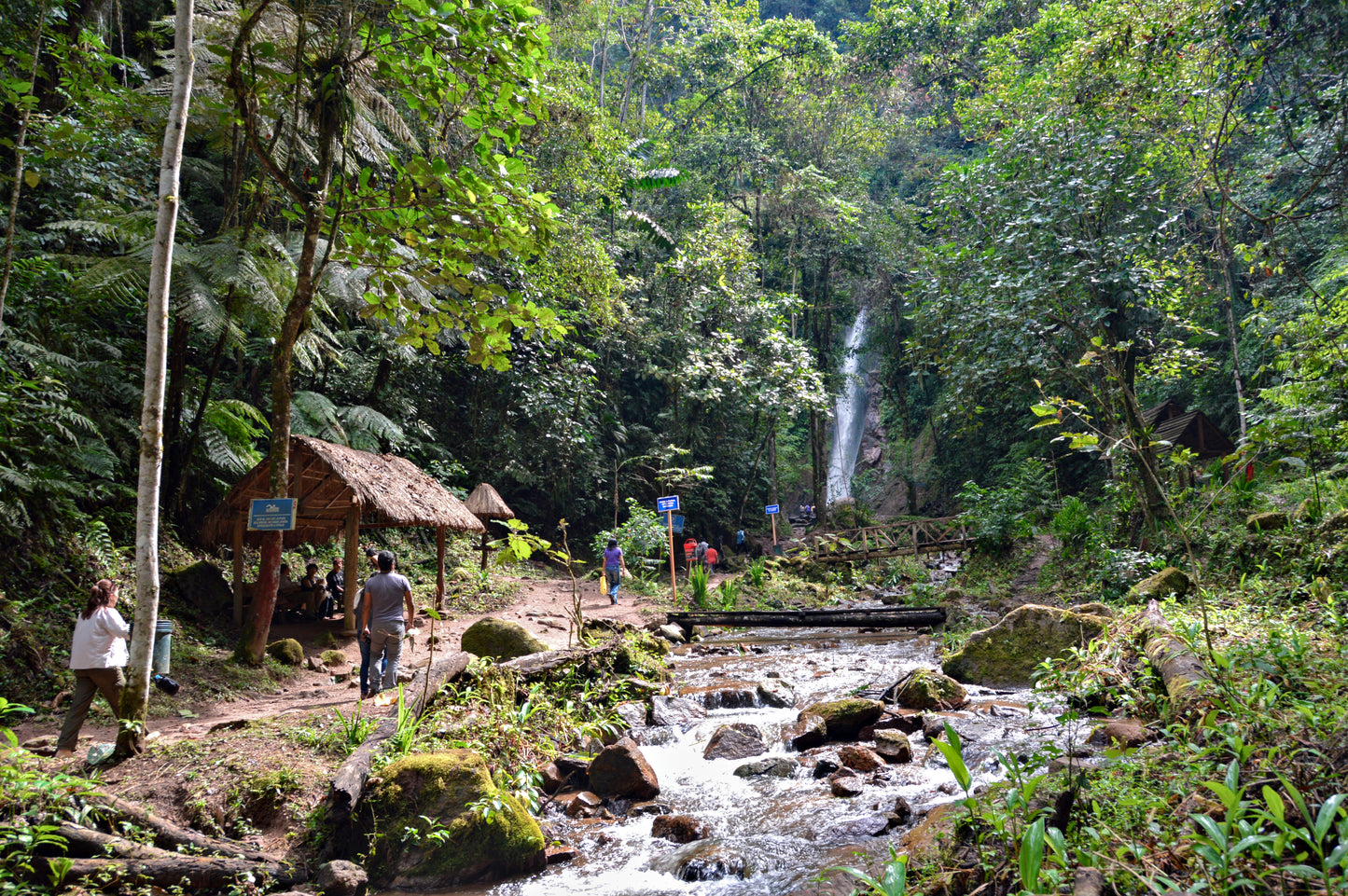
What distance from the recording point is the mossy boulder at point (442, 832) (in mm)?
4688

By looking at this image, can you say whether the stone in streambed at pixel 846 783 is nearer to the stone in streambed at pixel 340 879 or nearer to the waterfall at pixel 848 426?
the stone in streambed at pixel 340 879

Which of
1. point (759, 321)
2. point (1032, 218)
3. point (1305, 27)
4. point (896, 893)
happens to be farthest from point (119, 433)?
point (759, 321)

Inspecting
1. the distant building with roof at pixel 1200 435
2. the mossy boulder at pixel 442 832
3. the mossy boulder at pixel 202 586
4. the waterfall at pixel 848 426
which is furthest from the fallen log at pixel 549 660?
the waterfall at pixel 848 426

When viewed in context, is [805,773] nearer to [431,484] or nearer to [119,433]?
[431,484]

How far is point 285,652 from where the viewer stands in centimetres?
888

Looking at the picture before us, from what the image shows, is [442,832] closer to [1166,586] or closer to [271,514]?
[271,514]

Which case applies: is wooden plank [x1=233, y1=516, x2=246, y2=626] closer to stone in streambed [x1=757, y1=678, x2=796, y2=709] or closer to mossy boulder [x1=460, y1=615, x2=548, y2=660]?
mossy boulder [x1=460, y1=615, x2=548, y2=660]

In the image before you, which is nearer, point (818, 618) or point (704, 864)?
point (704, 864)

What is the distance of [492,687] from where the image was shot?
6.91 metres

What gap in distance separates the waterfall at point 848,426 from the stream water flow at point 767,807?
1179 inches

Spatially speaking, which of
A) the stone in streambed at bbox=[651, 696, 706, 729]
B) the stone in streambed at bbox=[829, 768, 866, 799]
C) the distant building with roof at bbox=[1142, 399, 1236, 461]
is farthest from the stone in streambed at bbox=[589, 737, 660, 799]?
the distant building with roof at bbox=[1142, 399, 1236, 461]

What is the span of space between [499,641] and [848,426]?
Result: 114 ft

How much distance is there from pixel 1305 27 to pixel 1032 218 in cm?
404

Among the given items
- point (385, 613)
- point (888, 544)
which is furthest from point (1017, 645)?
point (888, 544)
